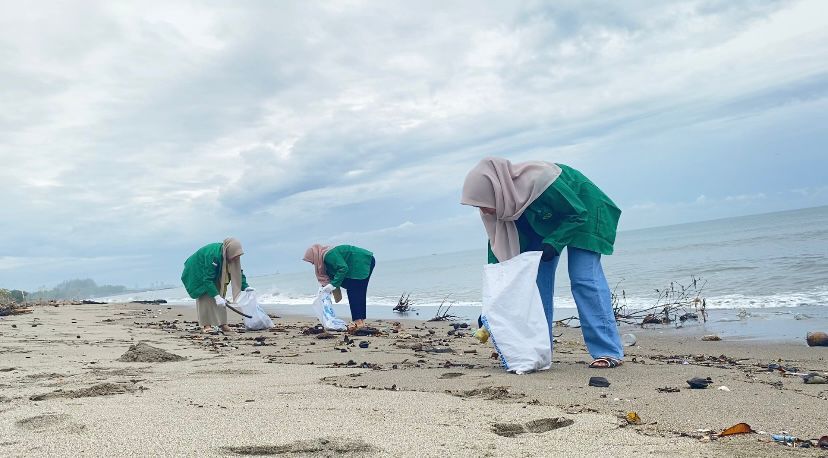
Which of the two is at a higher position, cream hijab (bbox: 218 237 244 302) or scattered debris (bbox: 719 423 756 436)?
cream hijab (bbox: 218 237 244 302)

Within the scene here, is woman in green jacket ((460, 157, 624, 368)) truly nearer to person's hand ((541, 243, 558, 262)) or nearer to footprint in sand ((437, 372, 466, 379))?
person's hand ((541, 243, 558, 262))

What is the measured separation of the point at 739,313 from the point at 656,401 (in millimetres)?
6523

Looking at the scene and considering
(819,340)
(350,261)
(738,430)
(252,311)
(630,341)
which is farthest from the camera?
(252,311)

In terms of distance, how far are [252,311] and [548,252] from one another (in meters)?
Result: 6.32

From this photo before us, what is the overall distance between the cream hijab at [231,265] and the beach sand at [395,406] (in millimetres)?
4047

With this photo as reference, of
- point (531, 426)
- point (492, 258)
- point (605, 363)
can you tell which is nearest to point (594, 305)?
point (605, 363)

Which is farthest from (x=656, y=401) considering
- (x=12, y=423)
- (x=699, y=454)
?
(x=12, y=423)

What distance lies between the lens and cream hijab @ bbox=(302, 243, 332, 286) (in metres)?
9.83

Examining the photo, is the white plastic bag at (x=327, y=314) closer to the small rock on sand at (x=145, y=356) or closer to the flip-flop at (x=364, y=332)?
the flip-flop at (x=364, y=332)

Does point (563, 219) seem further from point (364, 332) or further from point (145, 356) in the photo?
point (364, 332)

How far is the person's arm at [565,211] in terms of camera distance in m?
4.57

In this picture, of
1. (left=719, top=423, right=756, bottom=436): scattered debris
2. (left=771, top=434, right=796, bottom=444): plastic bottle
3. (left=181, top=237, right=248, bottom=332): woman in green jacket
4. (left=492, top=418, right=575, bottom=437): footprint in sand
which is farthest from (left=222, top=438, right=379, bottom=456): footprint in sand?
(left=181, top=237, right=248, bottom=332): woman in green jacket

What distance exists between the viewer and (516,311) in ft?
15.1

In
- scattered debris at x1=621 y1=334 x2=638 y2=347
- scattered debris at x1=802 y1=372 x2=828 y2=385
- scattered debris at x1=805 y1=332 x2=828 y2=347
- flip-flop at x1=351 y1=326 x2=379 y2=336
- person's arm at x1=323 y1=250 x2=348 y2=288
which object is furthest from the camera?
person's arm at x1=323 y1=250 x2=348 y2=288
